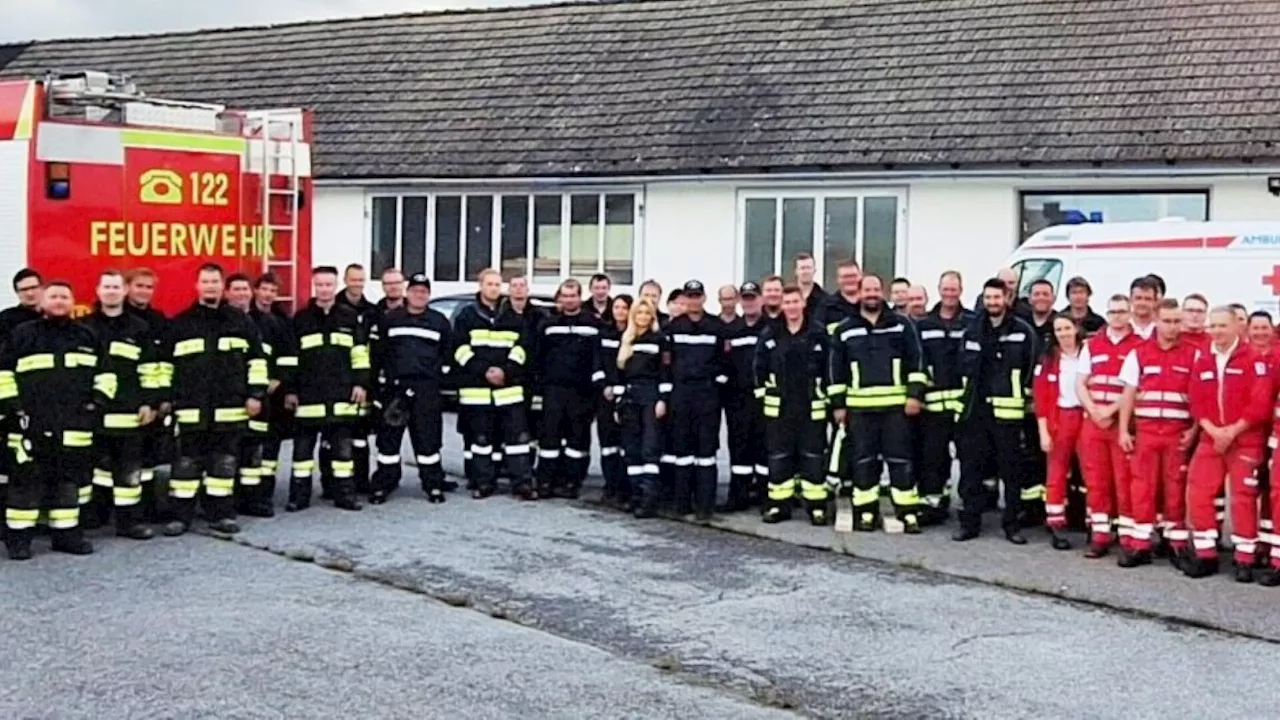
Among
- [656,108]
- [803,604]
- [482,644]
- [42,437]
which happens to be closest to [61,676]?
[482,644]

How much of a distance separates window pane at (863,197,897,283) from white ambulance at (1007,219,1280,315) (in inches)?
223

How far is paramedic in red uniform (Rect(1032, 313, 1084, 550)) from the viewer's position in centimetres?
1092

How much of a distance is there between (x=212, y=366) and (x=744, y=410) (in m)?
3.77

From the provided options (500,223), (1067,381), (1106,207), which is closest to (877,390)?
(1067,381)

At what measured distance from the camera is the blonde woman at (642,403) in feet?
39.5

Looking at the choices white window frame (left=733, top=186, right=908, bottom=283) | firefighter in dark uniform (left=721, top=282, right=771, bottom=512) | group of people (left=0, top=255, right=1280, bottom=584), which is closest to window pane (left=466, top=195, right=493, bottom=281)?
white window frame (left=733, top=186, right=908, bottom=283)

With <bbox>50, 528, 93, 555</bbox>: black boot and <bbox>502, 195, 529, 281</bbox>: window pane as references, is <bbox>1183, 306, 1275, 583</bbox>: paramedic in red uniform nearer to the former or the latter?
<bbox>50, 528, 93, 555</bbox>: black boot

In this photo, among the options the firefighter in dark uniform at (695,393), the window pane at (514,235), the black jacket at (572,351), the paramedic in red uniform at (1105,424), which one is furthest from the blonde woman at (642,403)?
the window pane at (514,235)

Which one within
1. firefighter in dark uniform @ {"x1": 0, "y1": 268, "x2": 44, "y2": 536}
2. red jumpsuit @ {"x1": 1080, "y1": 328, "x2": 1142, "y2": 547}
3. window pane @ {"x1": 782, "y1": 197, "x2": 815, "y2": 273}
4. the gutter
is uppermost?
the gutter

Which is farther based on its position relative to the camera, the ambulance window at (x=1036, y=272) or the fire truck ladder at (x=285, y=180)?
the ambulance window at (x=1036, y=272)

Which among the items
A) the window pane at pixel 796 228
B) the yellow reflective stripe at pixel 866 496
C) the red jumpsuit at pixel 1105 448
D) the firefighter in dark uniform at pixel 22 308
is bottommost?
the yellow reflective stripe at pixel 866 496

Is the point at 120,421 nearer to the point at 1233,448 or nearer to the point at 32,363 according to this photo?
the point at 32,363

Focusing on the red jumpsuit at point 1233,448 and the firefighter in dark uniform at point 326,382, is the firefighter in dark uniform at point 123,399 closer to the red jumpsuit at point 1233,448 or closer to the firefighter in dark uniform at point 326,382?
the firefighter in dark uniform at point 326,382

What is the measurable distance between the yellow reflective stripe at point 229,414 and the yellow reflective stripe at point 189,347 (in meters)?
0.41
